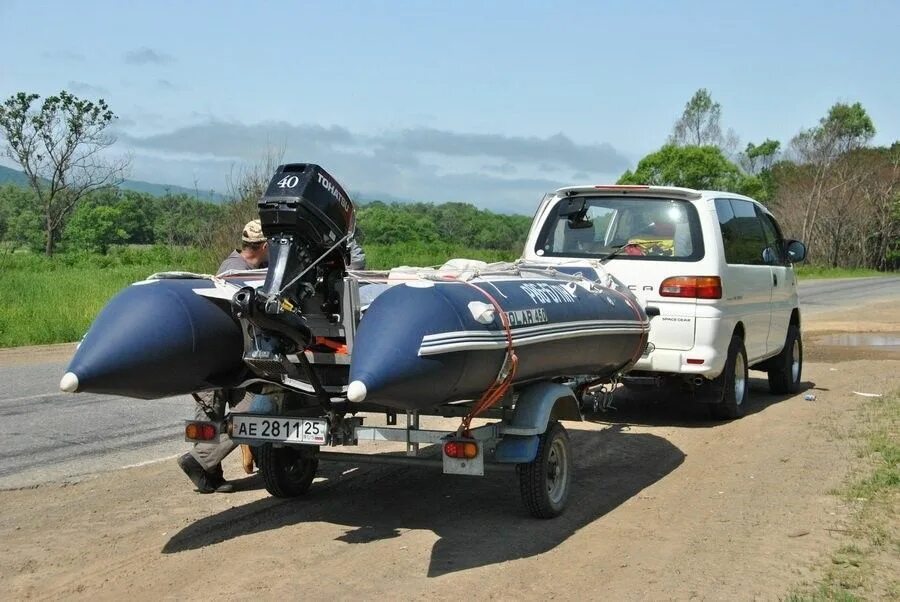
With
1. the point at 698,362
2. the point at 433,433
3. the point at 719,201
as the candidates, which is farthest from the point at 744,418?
the point at 433,433

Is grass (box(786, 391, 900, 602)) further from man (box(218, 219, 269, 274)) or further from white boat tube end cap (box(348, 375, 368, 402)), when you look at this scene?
man (box(218, 219, 269, 274))

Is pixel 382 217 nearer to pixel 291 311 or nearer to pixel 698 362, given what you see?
pixel 698 362

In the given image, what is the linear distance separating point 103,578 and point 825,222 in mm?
68529

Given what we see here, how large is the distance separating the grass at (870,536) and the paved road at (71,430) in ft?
17.8

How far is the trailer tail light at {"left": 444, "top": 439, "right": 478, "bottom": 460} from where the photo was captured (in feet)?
A: 20.2

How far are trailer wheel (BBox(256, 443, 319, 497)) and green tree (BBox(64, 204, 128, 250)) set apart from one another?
186ft

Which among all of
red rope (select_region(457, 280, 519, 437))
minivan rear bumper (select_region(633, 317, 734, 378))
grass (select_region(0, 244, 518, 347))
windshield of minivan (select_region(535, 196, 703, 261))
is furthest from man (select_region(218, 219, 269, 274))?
grass (select_region(0, 244, 518, 347))

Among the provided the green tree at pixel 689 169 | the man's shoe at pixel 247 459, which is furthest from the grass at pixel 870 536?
the green tree at pixel 689 169

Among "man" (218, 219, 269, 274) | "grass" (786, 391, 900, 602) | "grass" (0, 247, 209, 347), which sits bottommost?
"grass" (786, 391, 900, 602)

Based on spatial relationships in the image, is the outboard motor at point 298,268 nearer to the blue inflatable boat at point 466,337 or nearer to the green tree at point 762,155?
the blue inflatable boat at point 466,337

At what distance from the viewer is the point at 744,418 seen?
35.0 feet

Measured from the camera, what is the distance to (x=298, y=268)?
6234 mm

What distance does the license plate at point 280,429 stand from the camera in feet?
20.8

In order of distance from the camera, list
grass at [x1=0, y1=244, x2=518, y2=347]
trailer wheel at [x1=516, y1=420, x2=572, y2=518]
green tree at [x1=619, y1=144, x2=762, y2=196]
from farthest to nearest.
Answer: green tree at [x1=619, y1=144, x2=762, y2=196], grass at [x1=0, y1=244, x2=518, y2=347], trailer wheel at [x1=516, y1=420, x2=572, y2=518]
